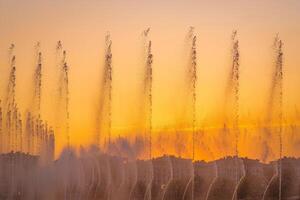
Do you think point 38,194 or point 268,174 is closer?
point 38,194

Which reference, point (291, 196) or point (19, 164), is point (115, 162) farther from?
point (291, 196)

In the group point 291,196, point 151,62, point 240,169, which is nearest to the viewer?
point 151,62

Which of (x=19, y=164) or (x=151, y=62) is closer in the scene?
(x=151, y=62)

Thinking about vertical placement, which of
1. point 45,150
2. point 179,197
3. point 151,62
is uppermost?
point 151,62

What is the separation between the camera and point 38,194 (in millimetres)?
54562

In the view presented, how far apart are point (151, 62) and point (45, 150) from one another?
17007mm

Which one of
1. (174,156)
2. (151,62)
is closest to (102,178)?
(174,156)

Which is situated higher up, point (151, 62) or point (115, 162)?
point (151, 62)

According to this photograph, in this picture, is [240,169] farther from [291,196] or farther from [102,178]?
[102,178]

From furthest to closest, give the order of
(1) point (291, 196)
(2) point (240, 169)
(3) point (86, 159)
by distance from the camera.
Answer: (2) point (240, 169)
(3) point (86, 159)
(1) point (291, 196)

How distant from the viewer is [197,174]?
60.3m

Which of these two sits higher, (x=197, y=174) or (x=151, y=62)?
(x=151, y=62)

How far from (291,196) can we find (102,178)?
13.8 meters

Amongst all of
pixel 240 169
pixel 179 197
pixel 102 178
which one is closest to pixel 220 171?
pixel 240 169
